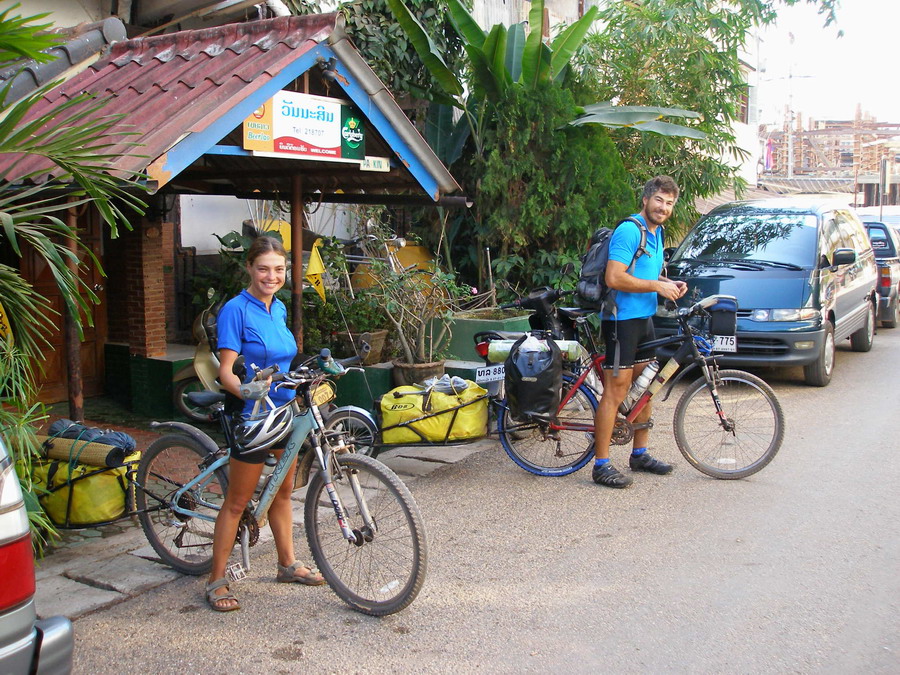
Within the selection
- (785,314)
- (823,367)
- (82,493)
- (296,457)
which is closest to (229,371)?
(296,457)

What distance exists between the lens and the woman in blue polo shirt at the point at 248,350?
13.6 ft

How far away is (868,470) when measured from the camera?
6.51m

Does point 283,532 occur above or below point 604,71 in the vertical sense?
below

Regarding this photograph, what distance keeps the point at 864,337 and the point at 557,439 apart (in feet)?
24.3

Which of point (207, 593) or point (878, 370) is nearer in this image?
point (207, 593)

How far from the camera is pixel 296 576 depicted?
14.9ft

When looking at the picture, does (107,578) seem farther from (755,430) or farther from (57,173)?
(755,430)

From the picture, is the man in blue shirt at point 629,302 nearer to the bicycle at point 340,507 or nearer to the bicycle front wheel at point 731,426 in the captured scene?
the bicycle front wheel at point 731,426

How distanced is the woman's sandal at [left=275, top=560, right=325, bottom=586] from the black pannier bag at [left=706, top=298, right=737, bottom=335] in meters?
3.38

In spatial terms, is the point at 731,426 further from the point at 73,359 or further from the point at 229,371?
the point at 73,359

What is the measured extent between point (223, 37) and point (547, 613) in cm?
454

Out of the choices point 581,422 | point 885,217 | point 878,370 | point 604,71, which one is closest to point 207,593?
point 581,422

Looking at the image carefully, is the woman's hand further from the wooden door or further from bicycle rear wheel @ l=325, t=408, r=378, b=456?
the wooden door

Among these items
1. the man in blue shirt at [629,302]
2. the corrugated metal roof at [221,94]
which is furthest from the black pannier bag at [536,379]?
the corrugated metal roof at [221,94]
